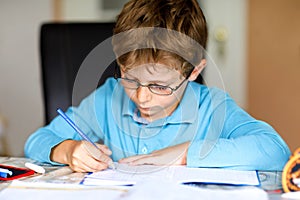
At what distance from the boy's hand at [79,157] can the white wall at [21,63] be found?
6.57 ft

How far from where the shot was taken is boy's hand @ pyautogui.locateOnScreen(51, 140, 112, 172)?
91 cm

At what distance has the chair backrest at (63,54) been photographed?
55.5 inches

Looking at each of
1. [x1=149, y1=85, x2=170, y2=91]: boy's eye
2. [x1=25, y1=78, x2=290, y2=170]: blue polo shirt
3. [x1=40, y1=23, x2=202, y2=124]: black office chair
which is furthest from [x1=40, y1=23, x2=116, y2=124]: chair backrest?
[x1=149, y1=85, x2=170, y2=91]: boy's eye

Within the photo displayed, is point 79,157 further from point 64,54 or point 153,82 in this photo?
point 64,54

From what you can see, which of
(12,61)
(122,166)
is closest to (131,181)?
(122,166)

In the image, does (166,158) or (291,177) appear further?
(166,158)

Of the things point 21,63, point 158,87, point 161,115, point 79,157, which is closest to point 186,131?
point 161,115

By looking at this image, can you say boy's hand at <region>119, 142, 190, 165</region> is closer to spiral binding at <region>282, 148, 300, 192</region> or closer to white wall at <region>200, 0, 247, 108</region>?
spiral binding at <region>282, 148, 300, 192</region>

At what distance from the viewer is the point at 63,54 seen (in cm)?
142

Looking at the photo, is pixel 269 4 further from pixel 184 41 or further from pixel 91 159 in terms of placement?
pixel 91 159

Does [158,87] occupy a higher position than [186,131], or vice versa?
[158,87]

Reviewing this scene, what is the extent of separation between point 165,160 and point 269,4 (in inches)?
71.4

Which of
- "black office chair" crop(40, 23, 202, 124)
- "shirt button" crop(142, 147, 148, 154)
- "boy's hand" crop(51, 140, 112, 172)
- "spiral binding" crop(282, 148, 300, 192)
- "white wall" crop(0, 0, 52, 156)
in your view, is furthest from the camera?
"white wall" crop(0, 0, 52, 156)

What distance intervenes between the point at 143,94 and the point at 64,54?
0.50 meters
